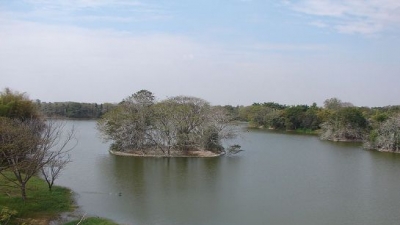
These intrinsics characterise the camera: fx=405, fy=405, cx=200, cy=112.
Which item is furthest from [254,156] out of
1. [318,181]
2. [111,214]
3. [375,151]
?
[111,214]

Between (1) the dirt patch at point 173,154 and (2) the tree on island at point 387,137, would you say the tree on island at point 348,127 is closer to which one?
(2) the tree on island at point 387,137

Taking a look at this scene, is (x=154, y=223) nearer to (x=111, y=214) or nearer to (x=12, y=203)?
(x=111, y=214)

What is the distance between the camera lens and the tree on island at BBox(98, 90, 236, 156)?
140 feet

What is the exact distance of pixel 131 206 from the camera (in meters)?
21.7

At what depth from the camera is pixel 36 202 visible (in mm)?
20953

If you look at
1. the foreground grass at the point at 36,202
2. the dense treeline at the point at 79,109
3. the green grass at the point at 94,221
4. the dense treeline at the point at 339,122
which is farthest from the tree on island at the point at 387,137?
the dense treeline at the point at 79,109

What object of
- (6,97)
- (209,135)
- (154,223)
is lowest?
(154,223)

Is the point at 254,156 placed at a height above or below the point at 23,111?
below

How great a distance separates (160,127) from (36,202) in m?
22.2

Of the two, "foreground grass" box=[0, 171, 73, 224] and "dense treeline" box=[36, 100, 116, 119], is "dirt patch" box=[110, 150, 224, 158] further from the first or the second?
"dense treeline" box=[36, 100, 116, 119]

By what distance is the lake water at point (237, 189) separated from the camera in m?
20.4

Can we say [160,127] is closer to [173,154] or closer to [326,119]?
[173,154]

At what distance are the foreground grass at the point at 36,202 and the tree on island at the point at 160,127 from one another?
1818 centimetres

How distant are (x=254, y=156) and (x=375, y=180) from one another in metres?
14.3
